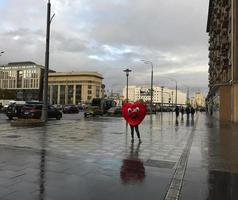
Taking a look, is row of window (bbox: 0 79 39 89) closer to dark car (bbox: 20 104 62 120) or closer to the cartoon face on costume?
dark car (bbox: 20 104 62 120)

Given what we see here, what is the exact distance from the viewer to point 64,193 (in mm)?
6355

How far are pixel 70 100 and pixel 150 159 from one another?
12819 centimetres

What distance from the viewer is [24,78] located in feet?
442

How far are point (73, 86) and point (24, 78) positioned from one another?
57.7 feet

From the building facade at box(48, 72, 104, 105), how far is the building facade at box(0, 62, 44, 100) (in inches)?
261

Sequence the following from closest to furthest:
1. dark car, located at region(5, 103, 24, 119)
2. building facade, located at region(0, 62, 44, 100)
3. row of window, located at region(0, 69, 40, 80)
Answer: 1. dark car, located at region(5, 103, 24, 119)
2. building facade, located at region(0, 62, 44, 100)
3. row of window, located at region(0, 69, 40, 80)

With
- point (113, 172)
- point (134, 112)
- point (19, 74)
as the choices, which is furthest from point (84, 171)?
point (19, 74)

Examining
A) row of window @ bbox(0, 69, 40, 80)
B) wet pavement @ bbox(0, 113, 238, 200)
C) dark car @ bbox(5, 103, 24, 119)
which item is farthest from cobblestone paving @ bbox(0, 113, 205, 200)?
row of window @ bbox(0, 69, 40, 80)

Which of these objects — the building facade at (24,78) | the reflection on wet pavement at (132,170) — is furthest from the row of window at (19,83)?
the reflection on wet pavement at (132,170)

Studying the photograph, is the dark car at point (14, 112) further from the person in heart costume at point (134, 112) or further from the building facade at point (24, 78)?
the building facade at point (24, 78)

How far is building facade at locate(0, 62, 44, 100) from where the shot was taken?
12988 centimetres

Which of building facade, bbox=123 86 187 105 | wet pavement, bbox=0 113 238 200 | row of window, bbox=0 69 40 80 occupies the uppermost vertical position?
row of window, bbox=0 69 40 80

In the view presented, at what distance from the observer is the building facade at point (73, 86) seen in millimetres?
134712

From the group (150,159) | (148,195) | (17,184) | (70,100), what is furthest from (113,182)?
(70,100)
